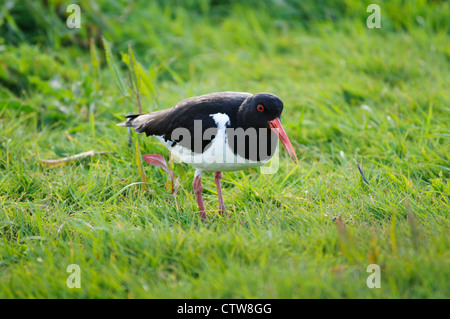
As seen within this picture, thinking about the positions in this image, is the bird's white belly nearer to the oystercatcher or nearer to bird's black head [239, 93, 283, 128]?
the oystercatcher

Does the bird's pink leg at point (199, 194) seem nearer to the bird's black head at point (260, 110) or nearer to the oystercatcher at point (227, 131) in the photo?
the oystercatcher at point (227, 131)

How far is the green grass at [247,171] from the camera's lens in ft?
9.40

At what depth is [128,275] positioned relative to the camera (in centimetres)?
288

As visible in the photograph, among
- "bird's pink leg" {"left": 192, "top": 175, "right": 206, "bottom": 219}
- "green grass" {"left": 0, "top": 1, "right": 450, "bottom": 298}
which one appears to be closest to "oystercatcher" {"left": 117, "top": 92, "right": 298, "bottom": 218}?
"bird's pink leg" {"left": 192, "top": 175, "right": 206, "bottom": 219}

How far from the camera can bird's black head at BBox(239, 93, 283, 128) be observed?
3.43 metres

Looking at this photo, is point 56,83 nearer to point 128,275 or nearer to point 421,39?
point 128,275

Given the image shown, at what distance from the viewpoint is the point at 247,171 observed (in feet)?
14.9

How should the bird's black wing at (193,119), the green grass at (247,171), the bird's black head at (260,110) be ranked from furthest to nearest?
the bird's black wing at (193,119) < the bird's black head at (260,110) < the green grass at (247,171)

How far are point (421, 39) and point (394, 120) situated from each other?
83.7 inches

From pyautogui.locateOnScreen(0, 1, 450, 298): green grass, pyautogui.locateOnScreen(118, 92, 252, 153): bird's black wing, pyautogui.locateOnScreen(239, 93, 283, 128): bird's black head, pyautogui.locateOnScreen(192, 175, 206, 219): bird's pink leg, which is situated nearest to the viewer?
pyautogui.locateOnScreen(0, 1, 450, 298): green grass

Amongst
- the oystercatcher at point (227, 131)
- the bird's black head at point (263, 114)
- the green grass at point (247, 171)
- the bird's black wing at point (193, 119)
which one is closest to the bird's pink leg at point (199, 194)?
the oystercatcher at point (227, 131)

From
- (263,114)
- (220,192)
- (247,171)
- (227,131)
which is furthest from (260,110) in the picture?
(247,171)

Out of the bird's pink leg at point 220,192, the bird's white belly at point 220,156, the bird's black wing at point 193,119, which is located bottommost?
the bird's pink leg at point 220,192

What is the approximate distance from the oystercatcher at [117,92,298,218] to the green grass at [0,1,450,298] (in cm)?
45
